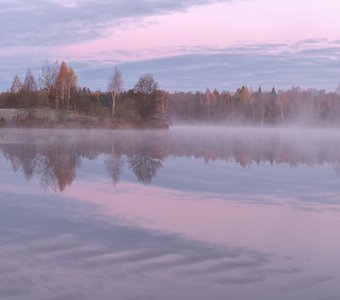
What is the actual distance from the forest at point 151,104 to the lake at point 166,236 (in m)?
44.6

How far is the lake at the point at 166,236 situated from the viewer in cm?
583

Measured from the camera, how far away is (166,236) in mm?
8094

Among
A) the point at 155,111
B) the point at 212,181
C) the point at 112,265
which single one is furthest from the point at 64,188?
the point at 155,111

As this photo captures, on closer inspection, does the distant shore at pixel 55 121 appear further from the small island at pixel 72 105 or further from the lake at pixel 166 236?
the lake at pixel 166 236

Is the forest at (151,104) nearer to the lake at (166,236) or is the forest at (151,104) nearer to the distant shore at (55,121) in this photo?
the distant shore at (55,121)

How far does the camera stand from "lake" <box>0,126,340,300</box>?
5.83 metres

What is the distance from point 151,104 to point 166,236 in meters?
59.4

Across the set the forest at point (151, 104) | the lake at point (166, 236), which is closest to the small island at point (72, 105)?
the forest at point (151, 104)

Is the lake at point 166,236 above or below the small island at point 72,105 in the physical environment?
below

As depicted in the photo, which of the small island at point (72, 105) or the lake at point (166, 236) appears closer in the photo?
the lake at point (166, 236)

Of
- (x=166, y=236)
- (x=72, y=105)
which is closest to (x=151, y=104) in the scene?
(x=72, y=105)

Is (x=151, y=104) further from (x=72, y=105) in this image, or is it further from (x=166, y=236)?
(x=166, y=236)

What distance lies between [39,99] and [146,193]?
58156 millimetres

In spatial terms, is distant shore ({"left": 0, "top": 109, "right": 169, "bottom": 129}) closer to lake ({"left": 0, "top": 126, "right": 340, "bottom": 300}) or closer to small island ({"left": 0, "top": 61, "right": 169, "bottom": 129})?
small island ({"left": 0, "top": 61, "right": 169, "bottom": 129})
